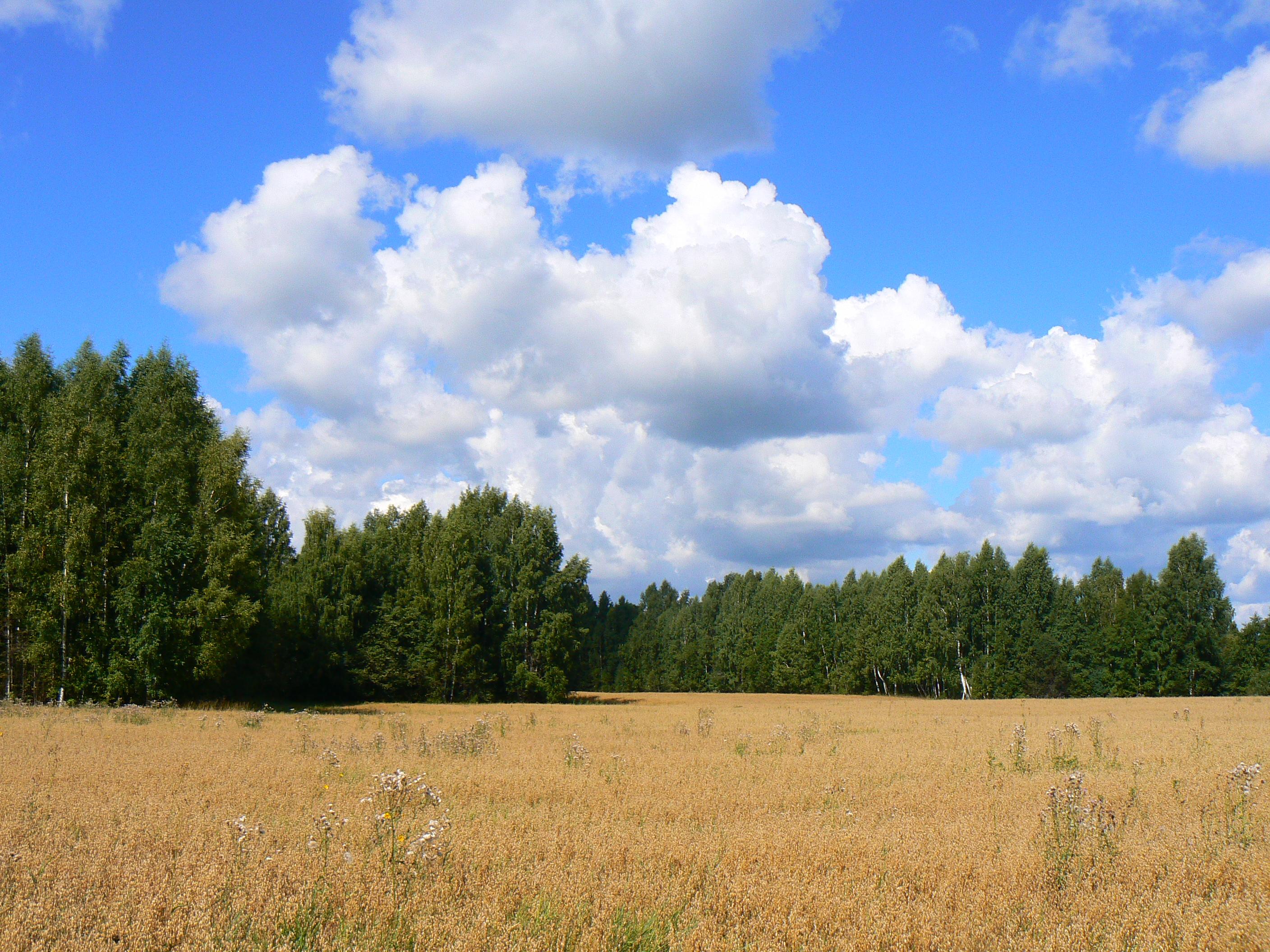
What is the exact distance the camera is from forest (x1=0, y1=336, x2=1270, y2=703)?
108 feet

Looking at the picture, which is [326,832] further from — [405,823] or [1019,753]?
[1019,753]

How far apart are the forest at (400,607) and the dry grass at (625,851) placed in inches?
798

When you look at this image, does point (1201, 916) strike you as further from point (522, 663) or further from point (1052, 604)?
point (1052, 604)

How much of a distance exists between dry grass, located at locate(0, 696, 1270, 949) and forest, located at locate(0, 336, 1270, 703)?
20.3 metres

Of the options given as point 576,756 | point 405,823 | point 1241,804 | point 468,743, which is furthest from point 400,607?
point 1241,804

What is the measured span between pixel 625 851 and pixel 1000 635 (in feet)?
258

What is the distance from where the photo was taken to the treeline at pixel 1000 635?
7306 centimetres

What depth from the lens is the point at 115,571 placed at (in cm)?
3347

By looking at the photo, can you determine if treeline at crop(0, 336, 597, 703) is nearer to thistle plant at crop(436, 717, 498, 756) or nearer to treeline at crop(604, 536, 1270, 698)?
thistle plant at crop(436, 717, 498, 756)

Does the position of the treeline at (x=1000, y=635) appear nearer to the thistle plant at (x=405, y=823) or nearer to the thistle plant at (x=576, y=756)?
the thistle plant at (x=576, y=756)

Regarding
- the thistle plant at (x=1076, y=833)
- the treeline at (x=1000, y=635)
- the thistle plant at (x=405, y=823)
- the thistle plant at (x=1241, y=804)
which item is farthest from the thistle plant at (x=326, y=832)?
the treeline at (x=1000, y=635)

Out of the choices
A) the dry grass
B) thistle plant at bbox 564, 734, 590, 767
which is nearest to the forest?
the dry grass

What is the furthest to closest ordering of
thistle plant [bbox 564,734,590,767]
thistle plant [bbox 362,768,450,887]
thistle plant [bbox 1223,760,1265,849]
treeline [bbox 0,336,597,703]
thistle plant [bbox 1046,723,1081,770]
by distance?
1. treeline [bbox 0,336,597,703]
2. thistle plant [bbox 564,734,590,767]
3. thistle plant [bbox 1046,723,1081,770]
4. thistle plant [bbox 1223,760,1265,849]
5. thistle plant [bbox 362,768,450,887]

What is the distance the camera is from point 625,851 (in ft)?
25.6
